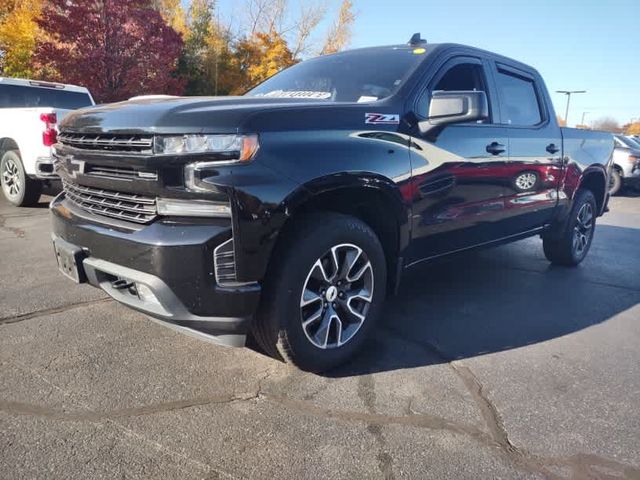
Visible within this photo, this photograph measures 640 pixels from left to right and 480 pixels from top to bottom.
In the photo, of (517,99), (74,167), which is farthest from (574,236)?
(74,167)

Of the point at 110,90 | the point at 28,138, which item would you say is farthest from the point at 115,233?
the point at 110,90

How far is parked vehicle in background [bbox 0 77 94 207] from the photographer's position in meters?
6.63

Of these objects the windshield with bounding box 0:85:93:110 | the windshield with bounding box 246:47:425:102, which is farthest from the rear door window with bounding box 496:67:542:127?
the windshield with bounding box 0:85:93:110

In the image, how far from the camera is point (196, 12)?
79.2ft

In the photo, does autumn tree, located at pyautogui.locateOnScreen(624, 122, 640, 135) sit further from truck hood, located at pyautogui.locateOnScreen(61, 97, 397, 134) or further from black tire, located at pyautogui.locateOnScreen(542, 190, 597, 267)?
truck hood, located at pyautogui.locateOnScreen(61, 97, 397, 134)

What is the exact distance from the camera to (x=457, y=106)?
10.1ft

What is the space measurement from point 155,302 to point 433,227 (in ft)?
6.09

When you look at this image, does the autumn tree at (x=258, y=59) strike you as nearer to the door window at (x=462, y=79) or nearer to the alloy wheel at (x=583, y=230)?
the alloy wheel at (x=583, y=230)

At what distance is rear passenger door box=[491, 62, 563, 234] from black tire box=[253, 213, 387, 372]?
1.76 m

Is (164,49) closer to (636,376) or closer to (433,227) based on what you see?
(433,227)

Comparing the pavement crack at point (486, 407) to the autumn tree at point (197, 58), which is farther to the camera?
the autumn tree at point (197, 58)

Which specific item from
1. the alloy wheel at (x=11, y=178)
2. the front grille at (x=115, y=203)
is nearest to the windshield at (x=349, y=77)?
the front grille at (x=115, y=203)

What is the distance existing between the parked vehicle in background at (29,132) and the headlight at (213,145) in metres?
4.72

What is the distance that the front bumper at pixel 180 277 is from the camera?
7.48ft
